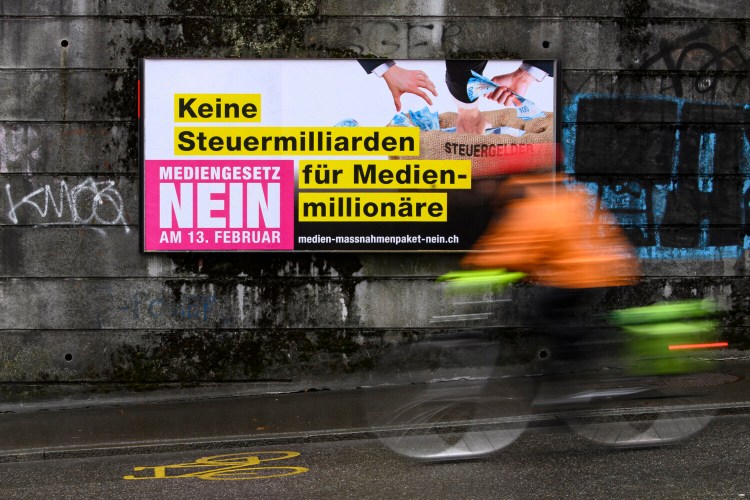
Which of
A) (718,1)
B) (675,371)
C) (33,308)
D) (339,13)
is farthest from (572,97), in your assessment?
(33,308)

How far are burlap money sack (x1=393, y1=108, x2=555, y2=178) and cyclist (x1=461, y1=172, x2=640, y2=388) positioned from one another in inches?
112

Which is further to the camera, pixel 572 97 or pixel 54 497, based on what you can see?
pixel 572 97

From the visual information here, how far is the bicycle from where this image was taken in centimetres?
525

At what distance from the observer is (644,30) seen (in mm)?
8234

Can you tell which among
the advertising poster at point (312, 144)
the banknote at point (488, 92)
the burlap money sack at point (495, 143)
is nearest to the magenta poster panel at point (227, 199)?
the advertising poster at point (312, 144)

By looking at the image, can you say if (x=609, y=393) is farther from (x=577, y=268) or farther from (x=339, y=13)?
(x=339, y=13)

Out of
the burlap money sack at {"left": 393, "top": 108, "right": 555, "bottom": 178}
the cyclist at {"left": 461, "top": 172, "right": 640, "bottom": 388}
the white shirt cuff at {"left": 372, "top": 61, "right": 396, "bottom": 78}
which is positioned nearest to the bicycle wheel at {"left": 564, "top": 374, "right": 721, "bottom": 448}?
the cyclist at {"left": 461, "top": 172, "right": 640, "bottom": 388}

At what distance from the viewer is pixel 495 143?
26.9ft

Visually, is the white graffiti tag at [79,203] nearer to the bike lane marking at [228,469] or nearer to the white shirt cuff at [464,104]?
the bike lane marking at [228,469]

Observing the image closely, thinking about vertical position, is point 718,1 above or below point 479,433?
above

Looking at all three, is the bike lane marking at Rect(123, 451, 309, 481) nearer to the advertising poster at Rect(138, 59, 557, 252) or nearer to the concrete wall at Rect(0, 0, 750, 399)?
the concrete wall at Rect(0, 0, 750, 399)

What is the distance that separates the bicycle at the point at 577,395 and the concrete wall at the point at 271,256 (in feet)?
8.61

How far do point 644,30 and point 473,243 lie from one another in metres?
2.56

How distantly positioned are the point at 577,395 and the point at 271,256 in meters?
3.81
